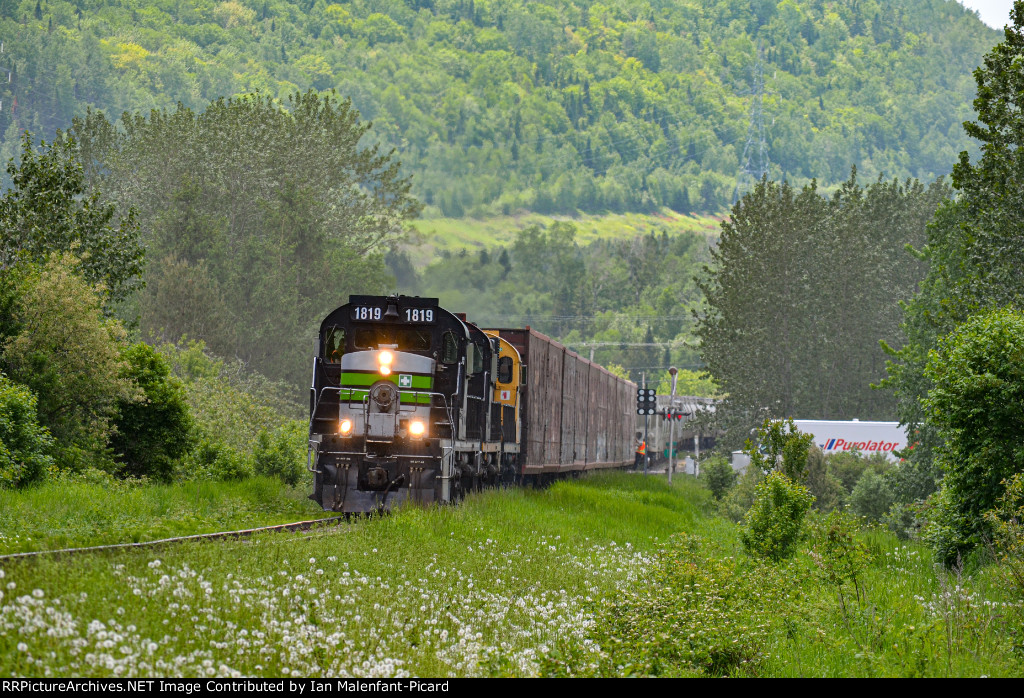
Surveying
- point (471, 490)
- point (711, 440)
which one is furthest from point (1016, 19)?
point (711, 440)

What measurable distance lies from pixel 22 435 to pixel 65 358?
403 cm

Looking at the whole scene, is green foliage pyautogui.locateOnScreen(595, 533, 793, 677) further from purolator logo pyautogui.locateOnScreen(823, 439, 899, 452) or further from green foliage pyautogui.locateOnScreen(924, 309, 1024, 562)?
purolator logo pyautogui.locateOnScreen(823, 439, 899, 452)

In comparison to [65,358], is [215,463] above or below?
below

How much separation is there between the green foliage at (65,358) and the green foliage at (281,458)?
6973mm

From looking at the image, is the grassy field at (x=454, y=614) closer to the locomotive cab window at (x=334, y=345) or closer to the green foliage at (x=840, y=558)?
the green foliage at (x=840, y=558)

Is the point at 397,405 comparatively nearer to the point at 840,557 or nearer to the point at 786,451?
the point at 786,451

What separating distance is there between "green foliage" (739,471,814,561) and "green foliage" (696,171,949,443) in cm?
3985

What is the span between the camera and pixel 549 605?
12414 mm

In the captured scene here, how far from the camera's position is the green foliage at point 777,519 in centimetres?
2103

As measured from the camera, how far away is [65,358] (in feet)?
82.1

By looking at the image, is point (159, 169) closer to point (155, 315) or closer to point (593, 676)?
point (155, 315)

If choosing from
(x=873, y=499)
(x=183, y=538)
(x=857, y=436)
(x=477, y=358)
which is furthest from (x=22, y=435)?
(x=857, y=436)

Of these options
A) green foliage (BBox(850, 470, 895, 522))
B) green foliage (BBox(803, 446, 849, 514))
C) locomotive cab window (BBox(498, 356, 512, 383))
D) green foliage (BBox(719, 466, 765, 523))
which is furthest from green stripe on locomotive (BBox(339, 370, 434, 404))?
green foliage (BBox(850, 470, 895, 522))

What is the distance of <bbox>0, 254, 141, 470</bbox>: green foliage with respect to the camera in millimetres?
24531
